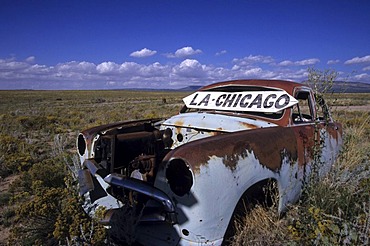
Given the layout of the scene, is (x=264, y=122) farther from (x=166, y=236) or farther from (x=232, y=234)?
(x=166, y=236)

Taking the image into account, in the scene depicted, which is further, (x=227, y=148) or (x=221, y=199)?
(x=227, y=148)

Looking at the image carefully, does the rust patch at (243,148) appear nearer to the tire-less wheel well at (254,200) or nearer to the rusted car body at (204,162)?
the rusted car body at (204,162)

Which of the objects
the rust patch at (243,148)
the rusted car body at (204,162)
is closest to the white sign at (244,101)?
the rusted car body at (204,162)

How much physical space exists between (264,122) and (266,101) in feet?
1.09

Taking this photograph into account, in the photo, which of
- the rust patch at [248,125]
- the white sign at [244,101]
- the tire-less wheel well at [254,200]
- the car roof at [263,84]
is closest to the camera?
the tire-less wheel well at [254,200]

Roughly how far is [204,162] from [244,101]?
181 centimetres

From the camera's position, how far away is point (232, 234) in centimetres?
252

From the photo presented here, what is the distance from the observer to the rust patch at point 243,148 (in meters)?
2.18

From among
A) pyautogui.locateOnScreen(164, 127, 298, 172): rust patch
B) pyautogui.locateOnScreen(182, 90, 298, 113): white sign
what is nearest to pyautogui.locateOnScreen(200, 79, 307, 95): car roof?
pyautogui.locateOnScreen(182, 90, 298, 113): white sign

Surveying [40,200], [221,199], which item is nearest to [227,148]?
[221,199]

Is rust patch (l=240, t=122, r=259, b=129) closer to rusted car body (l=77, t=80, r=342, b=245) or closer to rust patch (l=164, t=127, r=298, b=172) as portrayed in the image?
rusted car body (l=77, t=80, r=342, b=245)

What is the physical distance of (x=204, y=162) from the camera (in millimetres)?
2119

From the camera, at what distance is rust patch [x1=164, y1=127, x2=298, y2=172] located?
218 cm

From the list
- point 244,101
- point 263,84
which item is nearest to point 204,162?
point 244,101
